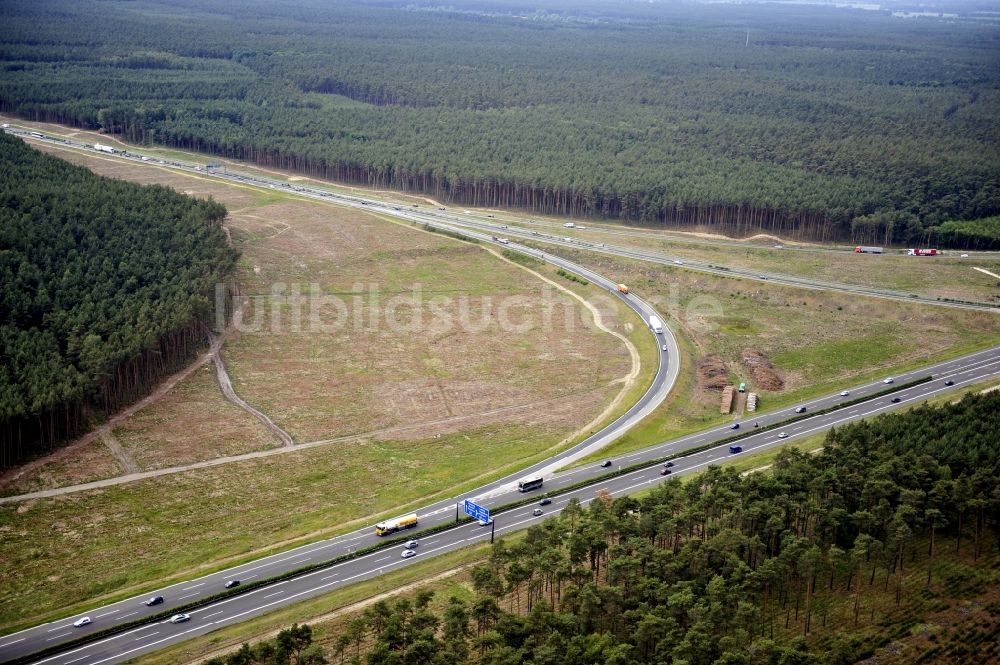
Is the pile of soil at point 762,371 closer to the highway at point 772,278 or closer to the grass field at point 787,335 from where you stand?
the grass field at point 787,335

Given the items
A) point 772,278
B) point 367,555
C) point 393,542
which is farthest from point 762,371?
point 367,555

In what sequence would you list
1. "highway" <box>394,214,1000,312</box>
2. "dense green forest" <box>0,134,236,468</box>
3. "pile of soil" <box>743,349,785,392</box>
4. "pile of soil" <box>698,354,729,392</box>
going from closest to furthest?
"dense green forest" <box>0,134,236,468</box> < "pile of soil" <box>698,354,729,392</box> < "pile of soil" <box>743,349,785,392</box> < "highway" <box>394,214,1000,312</box>

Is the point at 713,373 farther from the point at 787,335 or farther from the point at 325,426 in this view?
the point at 325,426

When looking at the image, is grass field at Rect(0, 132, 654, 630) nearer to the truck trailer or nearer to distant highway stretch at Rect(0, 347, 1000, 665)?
distant highway stretch at Rect(0, 347, 1000, 665)

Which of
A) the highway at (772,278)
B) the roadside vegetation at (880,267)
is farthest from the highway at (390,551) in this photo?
the roadside vegetation at (880,267)

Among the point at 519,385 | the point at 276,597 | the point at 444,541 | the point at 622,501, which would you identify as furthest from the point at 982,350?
the point at 276,597

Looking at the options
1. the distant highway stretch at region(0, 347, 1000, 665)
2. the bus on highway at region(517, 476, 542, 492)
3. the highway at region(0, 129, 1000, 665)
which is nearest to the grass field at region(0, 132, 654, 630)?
the highway at region(0, 129, 1000, 665)

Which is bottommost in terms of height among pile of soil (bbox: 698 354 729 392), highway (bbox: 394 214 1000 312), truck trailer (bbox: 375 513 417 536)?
truck trailer (bbox: 375 513 417 536)
